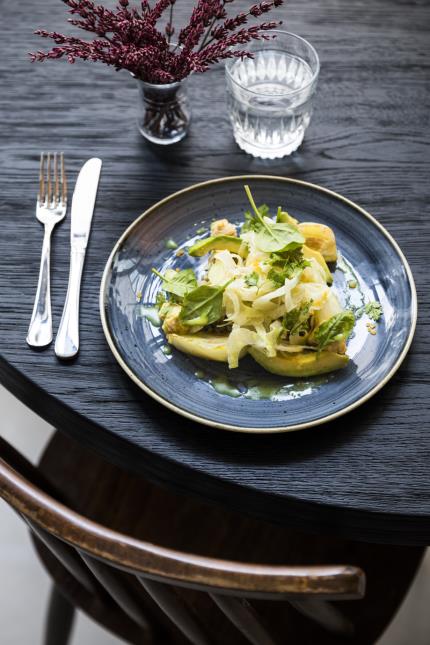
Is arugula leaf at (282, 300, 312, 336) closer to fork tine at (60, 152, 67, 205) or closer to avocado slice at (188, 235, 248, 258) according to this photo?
avocado slice at (188, 235, 248, 258)

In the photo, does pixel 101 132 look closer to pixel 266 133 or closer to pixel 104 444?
pixel 266 133

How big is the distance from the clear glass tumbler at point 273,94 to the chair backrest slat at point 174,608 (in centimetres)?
72

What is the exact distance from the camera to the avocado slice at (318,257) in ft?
3.50

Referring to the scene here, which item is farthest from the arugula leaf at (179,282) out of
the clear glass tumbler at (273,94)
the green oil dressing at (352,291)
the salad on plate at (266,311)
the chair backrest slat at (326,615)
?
the chair backrest slat at (326,615)

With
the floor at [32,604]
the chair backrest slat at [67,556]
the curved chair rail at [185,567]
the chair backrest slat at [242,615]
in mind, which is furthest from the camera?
the floor at [32,604]

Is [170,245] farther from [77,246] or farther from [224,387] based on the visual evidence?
[224,387]

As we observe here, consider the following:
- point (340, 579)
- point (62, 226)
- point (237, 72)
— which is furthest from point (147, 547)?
point (237, 72)

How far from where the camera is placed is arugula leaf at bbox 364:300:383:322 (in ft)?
3.43

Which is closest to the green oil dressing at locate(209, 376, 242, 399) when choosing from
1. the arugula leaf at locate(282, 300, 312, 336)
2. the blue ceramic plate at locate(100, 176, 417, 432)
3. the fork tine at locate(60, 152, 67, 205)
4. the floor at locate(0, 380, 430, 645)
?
the blue ceramic plate at locate(100, 176, 417, 432)

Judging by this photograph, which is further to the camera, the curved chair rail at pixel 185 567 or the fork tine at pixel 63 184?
the fork tine at pixel 63 184

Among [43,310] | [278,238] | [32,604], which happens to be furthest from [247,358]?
[32,604]

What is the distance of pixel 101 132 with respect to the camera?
4.31 ft

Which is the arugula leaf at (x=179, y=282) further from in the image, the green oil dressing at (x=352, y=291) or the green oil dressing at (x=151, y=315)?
the green oil dressing at (x=352, y=291)

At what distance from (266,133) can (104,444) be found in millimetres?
578
